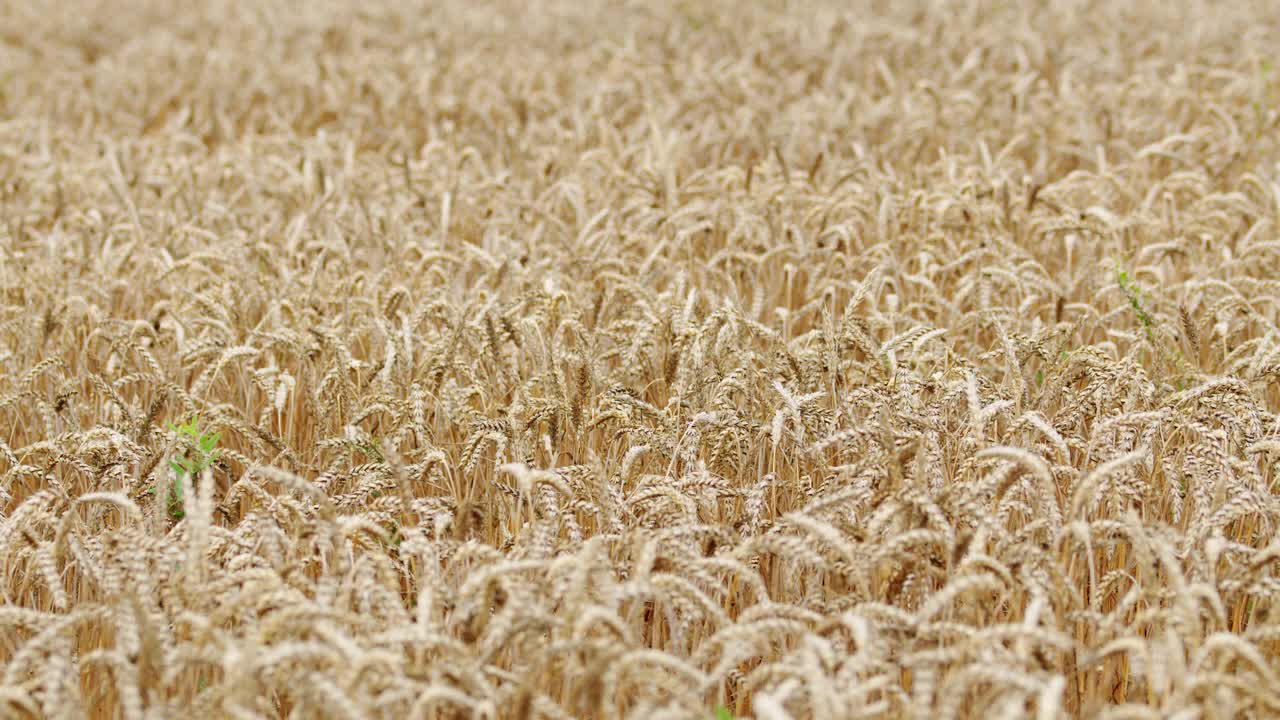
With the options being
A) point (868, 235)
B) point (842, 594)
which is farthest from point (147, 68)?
point (842, 594)

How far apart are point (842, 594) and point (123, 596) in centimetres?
116

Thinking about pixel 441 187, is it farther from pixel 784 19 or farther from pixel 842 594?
pixel 784 19

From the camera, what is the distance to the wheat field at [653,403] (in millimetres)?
1969

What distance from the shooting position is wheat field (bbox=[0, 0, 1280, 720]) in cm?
197

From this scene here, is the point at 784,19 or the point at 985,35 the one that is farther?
the point at 784,19

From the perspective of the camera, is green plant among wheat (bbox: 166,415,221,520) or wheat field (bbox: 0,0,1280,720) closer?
wheat field (bbox: 0,0,1280,720)

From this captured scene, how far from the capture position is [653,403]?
137 inches

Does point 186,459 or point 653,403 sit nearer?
point 186,459

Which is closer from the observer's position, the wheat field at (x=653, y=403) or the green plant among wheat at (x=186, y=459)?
the wheat field at (x=653, y=403)

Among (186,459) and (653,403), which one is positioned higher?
(186,459)

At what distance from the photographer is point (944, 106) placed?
6680 mm

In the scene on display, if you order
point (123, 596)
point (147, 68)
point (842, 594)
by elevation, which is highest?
point (147, 68)

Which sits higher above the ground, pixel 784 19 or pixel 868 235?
pixel 784 19

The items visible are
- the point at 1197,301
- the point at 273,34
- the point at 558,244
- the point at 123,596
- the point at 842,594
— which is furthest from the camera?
the point at 273,34
